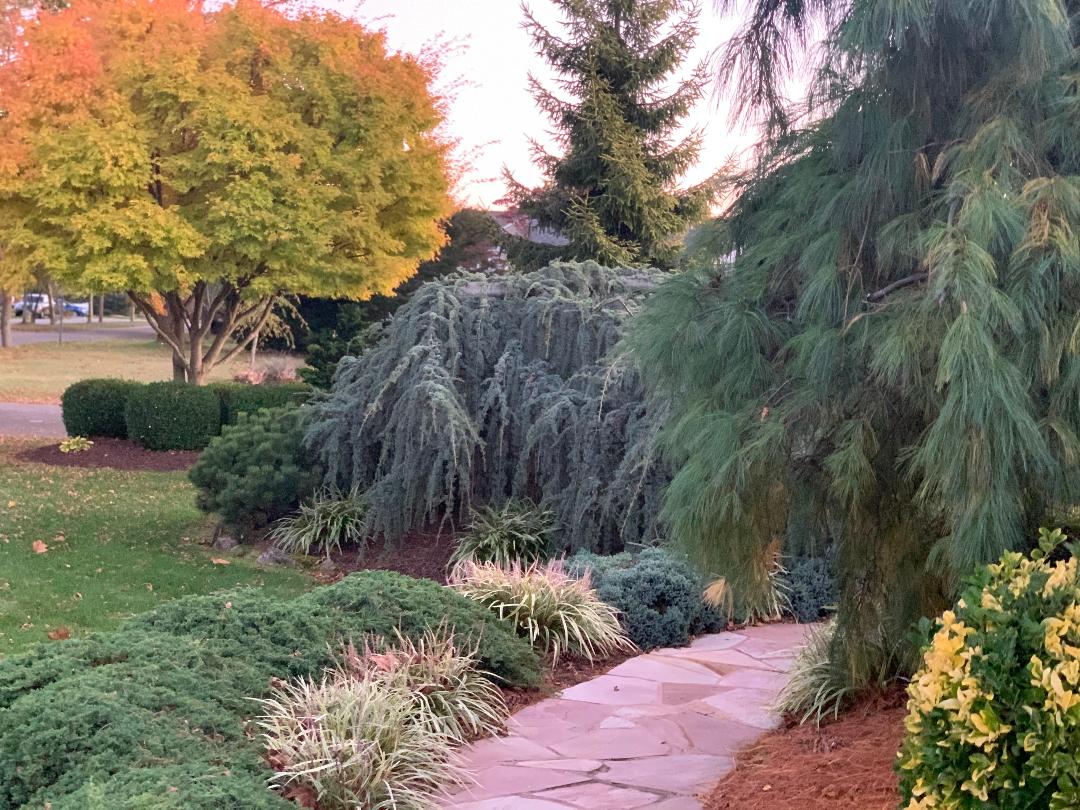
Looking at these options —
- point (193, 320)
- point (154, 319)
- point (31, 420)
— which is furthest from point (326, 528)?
point (31, 420)

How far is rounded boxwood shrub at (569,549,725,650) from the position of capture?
6480 millimetres

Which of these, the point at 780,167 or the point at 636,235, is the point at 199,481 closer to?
the point at 780,167

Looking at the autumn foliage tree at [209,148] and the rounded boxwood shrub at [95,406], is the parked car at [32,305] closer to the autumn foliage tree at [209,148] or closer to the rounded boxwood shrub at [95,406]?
the rounded boxwood shrub at [95,406]

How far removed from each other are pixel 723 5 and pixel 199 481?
7028 millimetres

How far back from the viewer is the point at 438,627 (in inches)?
208

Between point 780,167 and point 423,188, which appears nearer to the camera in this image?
point 780,167

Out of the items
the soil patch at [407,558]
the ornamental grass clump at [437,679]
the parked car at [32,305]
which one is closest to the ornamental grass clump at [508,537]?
the soil patch at [407,558]

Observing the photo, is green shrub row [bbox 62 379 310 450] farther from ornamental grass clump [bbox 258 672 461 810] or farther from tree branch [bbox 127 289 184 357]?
ornamental grass clump [bbox 258 672 461 810]

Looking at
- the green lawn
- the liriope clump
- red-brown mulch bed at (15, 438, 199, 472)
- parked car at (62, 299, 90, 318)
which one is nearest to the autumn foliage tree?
red-brown mulch bed at (15, 438, 199, 472)

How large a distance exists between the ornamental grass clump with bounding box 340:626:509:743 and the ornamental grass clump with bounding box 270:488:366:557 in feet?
13.2

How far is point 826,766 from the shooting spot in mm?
4176

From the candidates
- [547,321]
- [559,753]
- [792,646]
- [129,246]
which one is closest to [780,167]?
[559,753]

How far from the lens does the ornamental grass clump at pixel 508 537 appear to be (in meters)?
8.27

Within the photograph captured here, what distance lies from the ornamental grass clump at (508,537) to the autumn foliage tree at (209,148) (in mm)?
8104
